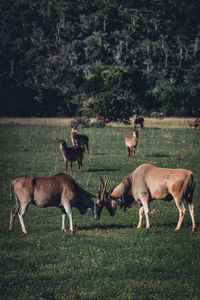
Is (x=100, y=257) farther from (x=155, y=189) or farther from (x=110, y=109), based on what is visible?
(x=110, y=109)

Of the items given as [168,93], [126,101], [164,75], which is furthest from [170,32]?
[126,101]

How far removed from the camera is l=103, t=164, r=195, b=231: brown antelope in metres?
12.0

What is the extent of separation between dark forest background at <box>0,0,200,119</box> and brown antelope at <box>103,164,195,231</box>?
4049 centimetres

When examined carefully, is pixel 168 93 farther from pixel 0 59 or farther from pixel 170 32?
pixel 170 32

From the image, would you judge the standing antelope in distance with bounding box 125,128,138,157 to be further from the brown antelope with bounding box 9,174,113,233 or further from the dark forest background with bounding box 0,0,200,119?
the dark forest background with bounding box 0,0,200,119

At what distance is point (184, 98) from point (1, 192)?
59838 millimetres

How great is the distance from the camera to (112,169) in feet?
73.7

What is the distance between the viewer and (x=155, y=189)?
12.4 meters

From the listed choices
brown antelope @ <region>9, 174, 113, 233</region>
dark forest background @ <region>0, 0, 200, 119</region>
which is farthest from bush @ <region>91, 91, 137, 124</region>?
brown antelope @ <region>9, 174, 113, 233</region>

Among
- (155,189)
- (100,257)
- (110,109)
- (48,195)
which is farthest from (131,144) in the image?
(110,109)

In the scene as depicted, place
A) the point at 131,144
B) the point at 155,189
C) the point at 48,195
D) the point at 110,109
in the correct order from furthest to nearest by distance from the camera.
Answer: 1. the point at 110,109
2. the point at 131,144
3. the point at 155,189
4. the point at 48,195

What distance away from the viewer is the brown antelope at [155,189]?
12.0 meters

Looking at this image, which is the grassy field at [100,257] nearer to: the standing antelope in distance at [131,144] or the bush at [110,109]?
the standing antelope in distance at [131,144]

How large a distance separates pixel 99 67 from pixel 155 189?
229 ft
